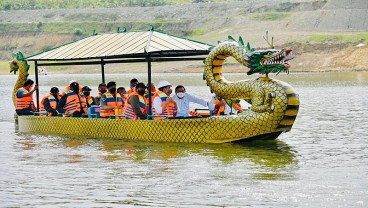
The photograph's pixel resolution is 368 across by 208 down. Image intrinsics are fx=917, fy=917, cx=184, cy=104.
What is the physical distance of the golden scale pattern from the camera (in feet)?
69.5

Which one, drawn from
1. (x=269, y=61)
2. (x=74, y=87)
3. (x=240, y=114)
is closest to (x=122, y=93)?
(x=74, y=87)

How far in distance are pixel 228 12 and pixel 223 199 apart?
99951mm

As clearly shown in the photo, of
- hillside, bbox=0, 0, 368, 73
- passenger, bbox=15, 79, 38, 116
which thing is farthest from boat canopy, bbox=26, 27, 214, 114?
hillside, bbox=0, 0, 368, 73

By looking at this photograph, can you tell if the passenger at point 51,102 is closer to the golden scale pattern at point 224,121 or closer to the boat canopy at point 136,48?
the boat canopy at point 136,48

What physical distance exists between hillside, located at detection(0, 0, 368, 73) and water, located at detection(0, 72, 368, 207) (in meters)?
55.6

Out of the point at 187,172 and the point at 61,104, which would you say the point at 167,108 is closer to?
the point at 61,104

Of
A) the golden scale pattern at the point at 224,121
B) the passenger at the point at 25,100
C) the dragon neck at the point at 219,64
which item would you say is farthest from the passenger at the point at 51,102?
the dragon neck at the point at 219,64

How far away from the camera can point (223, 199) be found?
15.5 metres

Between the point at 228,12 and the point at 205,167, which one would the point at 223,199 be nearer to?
the point at 205,167

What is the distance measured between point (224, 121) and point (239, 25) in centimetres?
7899

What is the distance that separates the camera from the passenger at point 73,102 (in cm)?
2567

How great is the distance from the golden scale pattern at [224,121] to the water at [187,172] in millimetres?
269

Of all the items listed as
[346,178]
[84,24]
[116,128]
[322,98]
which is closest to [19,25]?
[84,24]

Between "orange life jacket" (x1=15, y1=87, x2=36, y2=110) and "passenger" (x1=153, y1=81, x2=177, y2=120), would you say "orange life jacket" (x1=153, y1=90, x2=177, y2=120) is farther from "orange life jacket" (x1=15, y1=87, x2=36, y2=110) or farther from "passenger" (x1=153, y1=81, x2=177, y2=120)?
"orange life jacket" (x1=15, y1=87, x2=36, y2=110)
